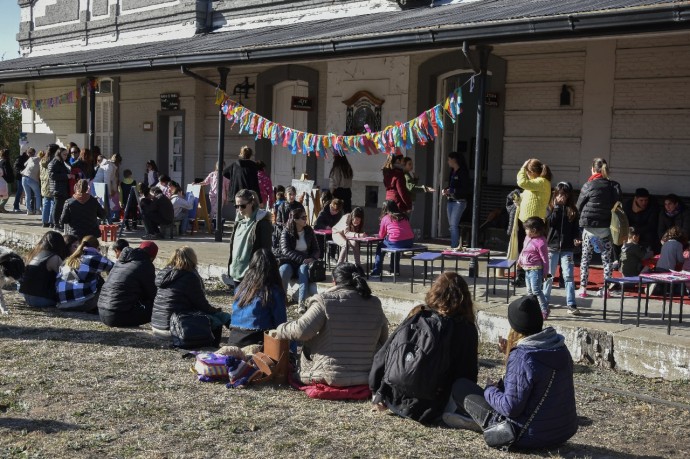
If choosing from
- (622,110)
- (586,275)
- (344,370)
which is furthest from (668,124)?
(344,370)

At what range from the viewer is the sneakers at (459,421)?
5.83 m

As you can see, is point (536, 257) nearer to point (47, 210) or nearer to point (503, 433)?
point (503, 433)

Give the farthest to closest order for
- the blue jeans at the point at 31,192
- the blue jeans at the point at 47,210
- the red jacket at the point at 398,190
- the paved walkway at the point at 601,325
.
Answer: the blue jeans at the point at 31,192 → the blue jeans at the point at 47,210 → the red jacket at the point at 398,190 → the paved walkway at the point at 601,325

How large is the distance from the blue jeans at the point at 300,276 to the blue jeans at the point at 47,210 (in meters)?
8.36

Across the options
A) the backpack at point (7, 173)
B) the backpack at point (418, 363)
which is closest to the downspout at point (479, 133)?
the backpack at point (418, 363)

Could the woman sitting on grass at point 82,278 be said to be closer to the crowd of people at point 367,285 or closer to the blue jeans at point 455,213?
the crowd of people at point 367,285

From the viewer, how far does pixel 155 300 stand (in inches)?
329

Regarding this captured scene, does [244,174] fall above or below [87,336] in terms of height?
above

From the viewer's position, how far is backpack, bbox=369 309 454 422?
5742mm

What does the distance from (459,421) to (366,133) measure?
7.18 metres

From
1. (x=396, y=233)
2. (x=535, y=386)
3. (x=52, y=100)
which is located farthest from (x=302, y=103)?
(x=535, y=386)

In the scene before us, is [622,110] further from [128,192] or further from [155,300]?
[128,192]

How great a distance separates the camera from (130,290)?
888 centimetres

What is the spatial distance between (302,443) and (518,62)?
29.7ft
